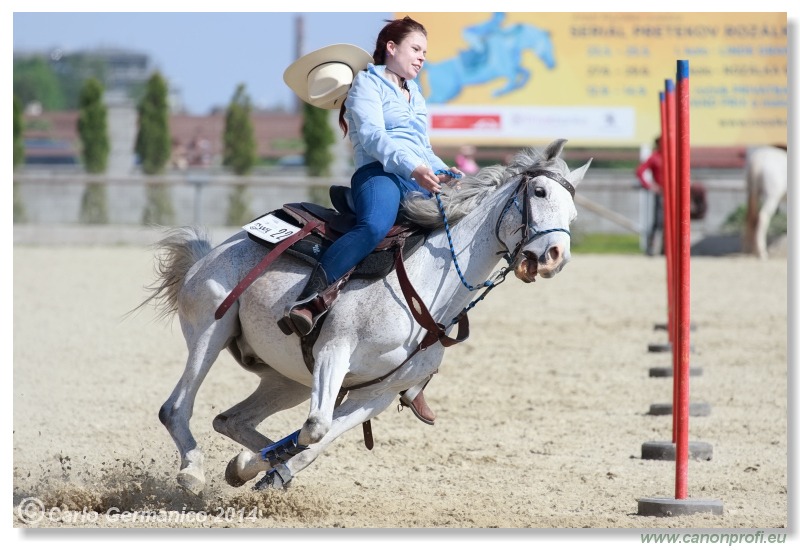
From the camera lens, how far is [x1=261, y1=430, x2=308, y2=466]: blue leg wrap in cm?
518

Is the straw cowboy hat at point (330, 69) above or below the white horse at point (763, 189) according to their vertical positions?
below

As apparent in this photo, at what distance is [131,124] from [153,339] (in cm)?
2277

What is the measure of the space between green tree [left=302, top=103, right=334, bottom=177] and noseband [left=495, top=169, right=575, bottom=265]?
63.5 ft

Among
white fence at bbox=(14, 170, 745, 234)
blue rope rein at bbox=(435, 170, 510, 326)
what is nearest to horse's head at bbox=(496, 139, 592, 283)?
blue rope rein at bbox=(435, 170, 510, 326)

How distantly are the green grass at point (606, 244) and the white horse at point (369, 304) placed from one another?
1568 centimetres

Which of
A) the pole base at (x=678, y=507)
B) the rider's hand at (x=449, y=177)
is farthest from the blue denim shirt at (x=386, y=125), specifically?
the pole base at (x=678, y=507)

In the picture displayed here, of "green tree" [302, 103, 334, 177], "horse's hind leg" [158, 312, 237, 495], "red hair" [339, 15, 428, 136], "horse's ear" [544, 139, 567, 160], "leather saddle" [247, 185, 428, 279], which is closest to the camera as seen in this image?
"horse's ear" [544, 139, 567, 160]

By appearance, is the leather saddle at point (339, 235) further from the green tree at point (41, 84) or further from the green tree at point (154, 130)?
the green tree at point (41, 84)

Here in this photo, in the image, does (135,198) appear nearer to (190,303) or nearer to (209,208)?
(209,208)

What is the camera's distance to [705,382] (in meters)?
9.83

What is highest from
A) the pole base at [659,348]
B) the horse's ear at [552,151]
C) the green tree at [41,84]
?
the green tree at [41,84]

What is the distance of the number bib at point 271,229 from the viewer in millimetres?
5422

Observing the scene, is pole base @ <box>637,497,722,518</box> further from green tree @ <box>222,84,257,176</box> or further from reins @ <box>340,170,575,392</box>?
green tree @ <box>222,84,257,176</box>

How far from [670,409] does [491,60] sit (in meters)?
17.5
